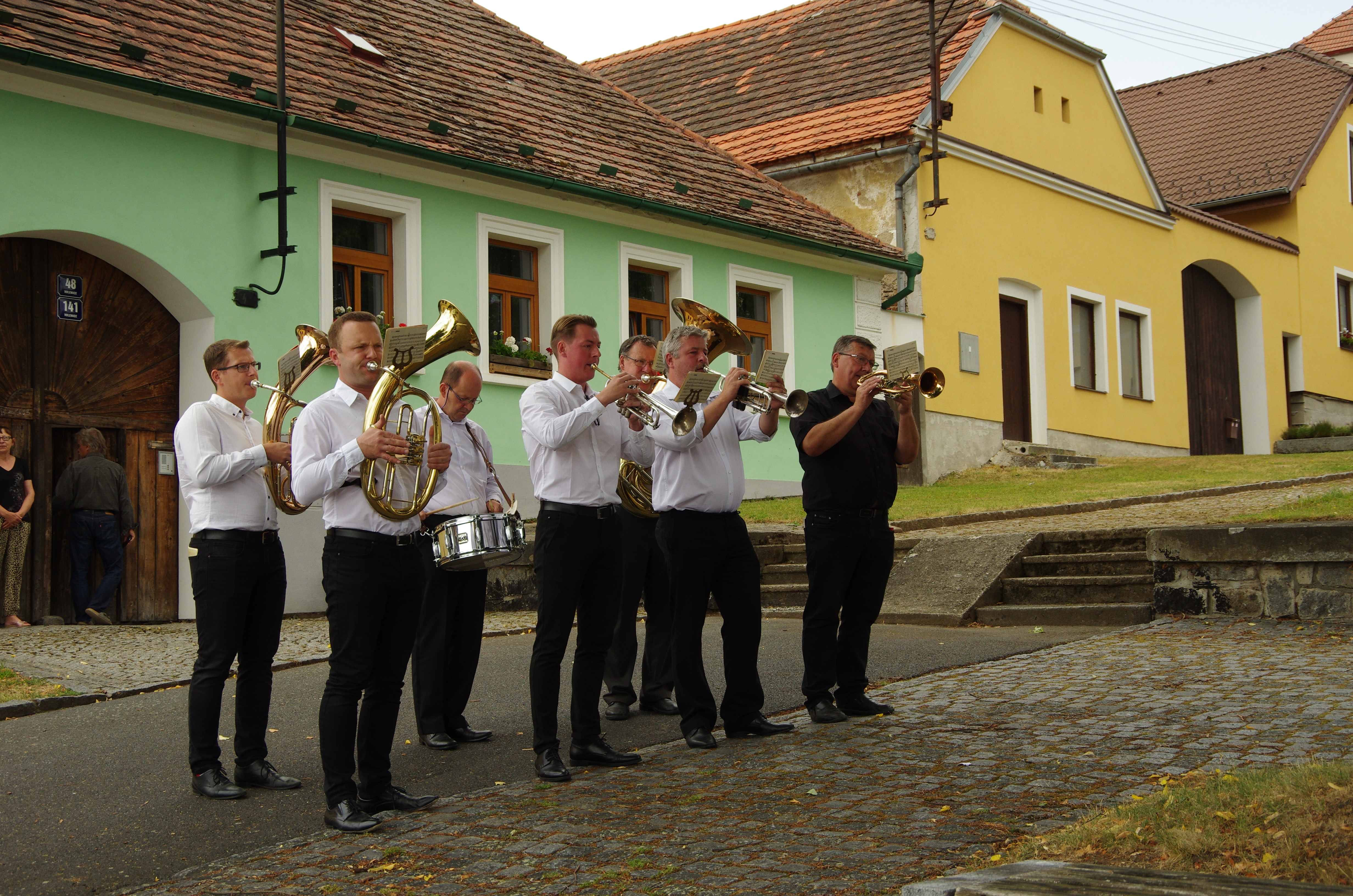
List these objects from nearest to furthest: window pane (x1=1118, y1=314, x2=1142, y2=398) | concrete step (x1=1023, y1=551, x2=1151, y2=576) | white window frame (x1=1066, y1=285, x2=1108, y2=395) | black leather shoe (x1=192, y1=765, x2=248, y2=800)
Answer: black leather shoe (x1=192, y1=765, x2=248, y2=800), concrete step (x1=1023, y1=551, x2=1151, y2=576), white window frame (x1=1066, y1=285, x2=1108, y2=395), window pane (x1=1118, y1=314, x2=1142, y2=398)

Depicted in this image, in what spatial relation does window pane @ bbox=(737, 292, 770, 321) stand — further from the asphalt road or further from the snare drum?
the snare drum

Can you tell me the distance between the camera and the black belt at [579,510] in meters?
6.32

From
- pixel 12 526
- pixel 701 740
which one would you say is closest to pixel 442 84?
pixel 12 526

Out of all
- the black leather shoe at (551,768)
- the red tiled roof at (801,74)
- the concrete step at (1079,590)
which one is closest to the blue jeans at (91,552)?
the black leather shoe at (551,768)

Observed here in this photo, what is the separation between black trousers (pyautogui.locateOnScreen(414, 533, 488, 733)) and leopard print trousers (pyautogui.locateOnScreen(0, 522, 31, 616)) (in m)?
5.76

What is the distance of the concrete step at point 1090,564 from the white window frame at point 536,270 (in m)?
5.86

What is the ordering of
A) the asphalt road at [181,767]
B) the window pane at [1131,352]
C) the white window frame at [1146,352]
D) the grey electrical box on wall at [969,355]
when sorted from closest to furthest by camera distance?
the asphalt road at [181,767] → the grey electrical box on wall at [969,355] → the window pane at [1131,352] → the white window frame at [1146,352]

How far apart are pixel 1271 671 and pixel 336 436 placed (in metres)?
5.35

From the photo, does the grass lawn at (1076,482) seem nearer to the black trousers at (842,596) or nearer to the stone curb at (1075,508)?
the stone curb at (1075,508)

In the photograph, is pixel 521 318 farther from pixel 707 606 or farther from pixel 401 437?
pixel 401 437

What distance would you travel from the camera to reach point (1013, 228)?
23359 millimetres

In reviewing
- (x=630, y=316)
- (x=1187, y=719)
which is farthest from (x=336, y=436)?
(x=630, y=316)

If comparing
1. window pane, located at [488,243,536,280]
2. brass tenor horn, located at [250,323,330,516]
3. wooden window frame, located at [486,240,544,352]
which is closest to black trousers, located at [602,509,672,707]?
brass tenor horn, located at [250,323,330,516]

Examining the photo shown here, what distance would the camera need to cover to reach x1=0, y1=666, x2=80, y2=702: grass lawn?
8234 mm
